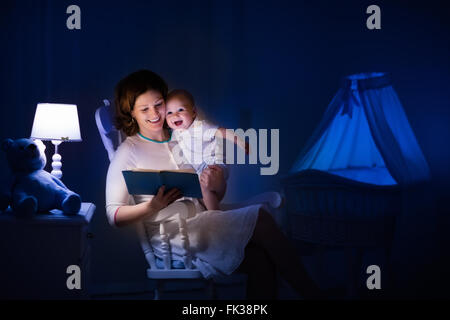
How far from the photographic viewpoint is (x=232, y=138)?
105 inches

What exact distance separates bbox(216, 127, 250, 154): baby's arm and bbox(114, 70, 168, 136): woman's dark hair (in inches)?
14.1

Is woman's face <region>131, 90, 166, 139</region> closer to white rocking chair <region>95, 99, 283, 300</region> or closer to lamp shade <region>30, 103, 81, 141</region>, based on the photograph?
white rocking chair <region>95, 99, 283, 300</region>

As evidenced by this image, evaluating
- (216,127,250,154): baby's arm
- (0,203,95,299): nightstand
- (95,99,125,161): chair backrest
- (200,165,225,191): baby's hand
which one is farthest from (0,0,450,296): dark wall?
(0,203,95,299): nightstand

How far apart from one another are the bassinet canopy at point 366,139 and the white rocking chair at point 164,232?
2.03ft

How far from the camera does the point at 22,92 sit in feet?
8.64

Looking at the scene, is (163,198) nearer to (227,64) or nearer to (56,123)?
(56,123)

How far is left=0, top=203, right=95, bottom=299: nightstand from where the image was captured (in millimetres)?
2133

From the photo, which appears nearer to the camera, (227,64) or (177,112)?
(177,112)

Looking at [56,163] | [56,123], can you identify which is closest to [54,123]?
[56,123]

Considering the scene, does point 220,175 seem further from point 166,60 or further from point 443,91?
point 443,91

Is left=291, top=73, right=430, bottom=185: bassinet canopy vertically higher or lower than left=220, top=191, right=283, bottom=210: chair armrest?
higher

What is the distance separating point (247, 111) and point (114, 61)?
832mm

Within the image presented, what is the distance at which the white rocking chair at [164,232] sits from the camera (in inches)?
87.4

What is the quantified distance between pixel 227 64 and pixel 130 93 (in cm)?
70
